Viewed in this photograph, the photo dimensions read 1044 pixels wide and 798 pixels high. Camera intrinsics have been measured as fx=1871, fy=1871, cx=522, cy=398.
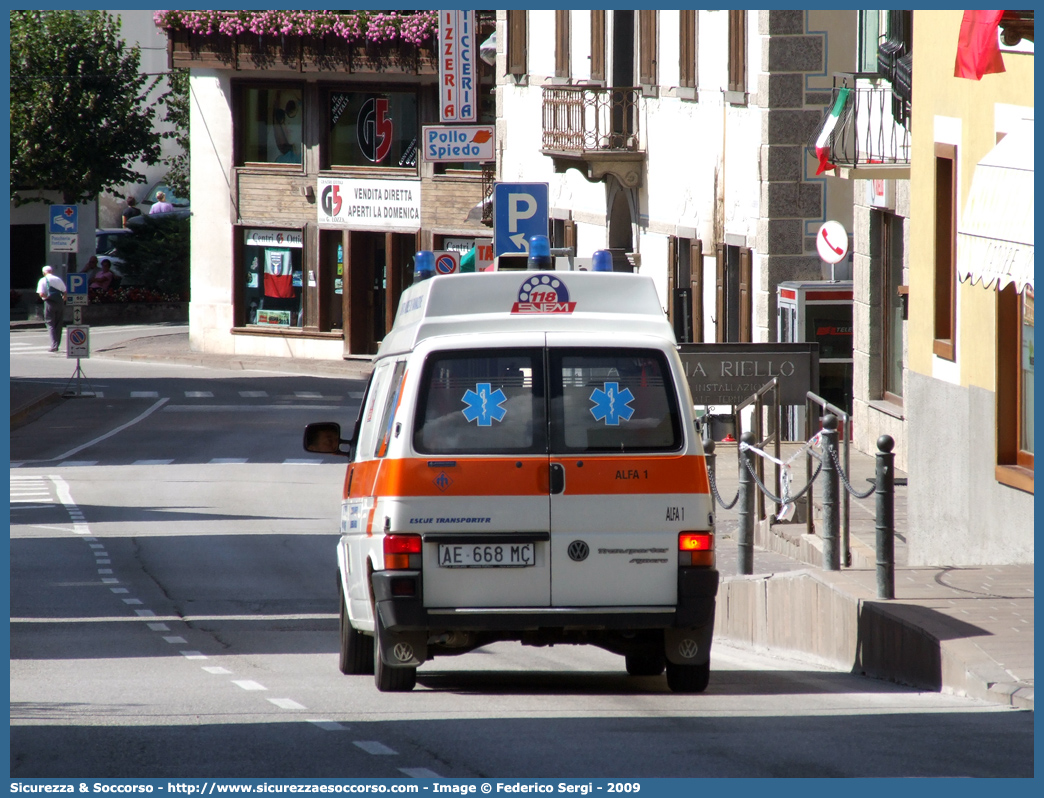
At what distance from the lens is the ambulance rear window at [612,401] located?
8.77 m

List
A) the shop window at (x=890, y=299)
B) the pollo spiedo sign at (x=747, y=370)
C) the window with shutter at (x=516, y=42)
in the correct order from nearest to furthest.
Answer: the pollo spiedo sign at (x=747, y=370), the shop window at (x=890, y=299), the window with shutter at (x=516, y=42)

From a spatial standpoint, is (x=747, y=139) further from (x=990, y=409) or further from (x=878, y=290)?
(x=990, y=409)

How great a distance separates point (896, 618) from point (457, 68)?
3097 cm

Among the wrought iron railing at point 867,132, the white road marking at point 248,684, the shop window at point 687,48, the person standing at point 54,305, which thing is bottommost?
the white road marking at point 248,684

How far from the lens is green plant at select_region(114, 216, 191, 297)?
54.6 m

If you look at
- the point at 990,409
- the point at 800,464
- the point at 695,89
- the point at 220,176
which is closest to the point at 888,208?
A: the point at 800,464

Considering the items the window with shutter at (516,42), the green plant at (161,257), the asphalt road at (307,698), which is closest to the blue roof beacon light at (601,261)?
the asphalt road at (307,698)

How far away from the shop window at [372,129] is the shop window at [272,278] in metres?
2.31

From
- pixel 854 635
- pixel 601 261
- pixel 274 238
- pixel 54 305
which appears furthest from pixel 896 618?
pixel 54 305

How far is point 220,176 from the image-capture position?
44719mm

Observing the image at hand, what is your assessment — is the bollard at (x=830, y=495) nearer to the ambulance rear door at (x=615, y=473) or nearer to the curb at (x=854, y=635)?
the curb at (x=854, y=635)

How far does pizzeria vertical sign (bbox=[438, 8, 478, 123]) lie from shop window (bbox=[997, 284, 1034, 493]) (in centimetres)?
2728

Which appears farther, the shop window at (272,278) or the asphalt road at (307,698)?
the shop window at (272,278)
